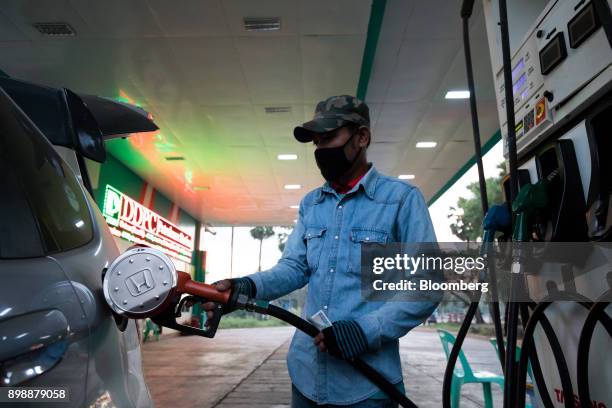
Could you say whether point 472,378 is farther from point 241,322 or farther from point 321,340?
point 241,322

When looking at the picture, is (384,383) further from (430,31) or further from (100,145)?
(430,31)

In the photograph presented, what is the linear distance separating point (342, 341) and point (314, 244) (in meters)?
0.45

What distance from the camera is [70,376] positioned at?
0.69 m

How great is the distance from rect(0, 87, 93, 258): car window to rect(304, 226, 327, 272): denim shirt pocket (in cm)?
80

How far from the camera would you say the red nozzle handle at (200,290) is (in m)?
0.96

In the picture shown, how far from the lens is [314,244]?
1.63m

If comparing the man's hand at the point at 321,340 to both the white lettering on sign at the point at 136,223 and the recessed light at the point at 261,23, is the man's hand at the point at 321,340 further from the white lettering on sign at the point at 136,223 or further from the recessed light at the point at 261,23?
the white lettering on sign at the point at 136,223

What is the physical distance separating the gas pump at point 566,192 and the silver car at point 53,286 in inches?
34.3

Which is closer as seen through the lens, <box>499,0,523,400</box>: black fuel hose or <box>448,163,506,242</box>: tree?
<box>499,0,523,400</box>: black fuel hose

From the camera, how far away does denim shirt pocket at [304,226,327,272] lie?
5.24ft

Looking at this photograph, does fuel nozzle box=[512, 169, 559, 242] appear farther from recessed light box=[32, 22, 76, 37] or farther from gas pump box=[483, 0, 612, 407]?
recessed light box=[32, 22, 76, 37]

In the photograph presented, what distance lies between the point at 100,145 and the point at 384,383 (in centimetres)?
119

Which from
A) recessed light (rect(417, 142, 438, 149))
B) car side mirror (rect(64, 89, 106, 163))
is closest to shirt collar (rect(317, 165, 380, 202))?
car side mirror (rect(64, 89, 106, 163))

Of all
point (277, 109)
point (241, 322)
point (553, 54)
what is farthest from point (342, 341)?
point (241, 322)
